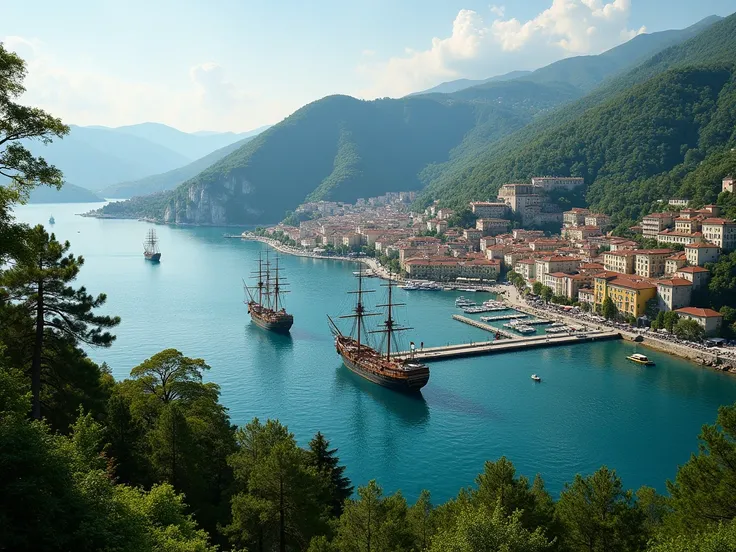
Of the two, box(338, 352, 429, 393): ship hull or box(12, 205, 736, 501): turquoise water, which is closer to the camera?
box(12, 205, 736, 501): turquoise water

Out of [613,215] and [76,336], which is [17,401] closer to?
[76,336]

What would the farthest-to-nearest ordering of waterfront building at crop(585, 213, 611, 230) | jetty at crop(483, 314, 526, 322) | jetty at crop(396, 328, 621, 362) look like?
1. waterfront building at crop(585, 213, 611, 230)
2. jetty at crop(483, 314, 526, 322)
3. jetty at crop(396, 328, 621, 362)

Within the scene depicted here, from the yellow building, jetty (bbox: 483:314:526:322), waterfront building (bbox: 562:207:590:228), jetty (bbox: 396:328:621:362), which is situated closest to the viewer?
jetty (bbox: 396:328:621:362)

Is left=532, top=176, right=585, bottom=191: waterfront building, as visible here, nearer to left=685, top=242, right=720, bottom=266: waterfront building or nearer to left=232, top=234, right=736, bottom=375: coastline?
left=232, top=234, right=736, bottom=375: coastline

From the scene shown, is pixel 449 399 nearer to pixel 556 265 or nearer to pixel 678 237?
pixel 556 265

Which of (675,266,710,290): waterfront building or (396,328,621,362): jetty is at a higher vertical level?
(675,266,710,290): waterfront building

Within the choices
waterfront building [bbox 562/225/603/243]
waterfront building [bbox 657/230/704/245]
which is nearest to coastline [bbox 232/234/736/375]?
waterfront building [bbox 657/230/704/245]
